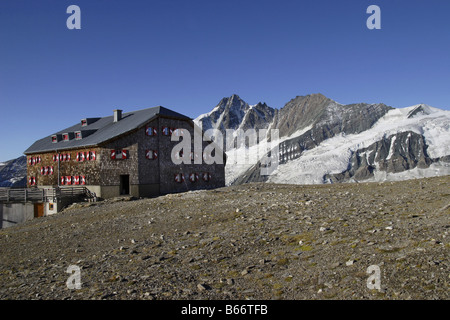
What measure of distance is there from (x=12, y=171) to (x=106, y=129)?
15609 centimetres

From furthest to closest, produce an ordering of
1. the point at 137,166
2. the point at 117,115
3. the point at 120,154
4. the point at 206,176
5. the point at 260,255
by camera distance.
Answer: the point at 117,115 → the point at 206,176 → the point at 120,154 → the point at 137,166 → the point at 260,255

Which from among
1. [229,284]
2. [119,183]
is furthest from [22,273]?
[119,183]

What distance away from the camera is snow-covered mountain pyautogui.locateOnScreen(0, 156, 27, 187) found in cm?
15250

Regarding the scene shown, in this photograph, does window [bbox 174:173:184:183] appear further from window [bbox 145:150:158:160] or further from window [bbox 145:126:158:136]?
window [bbox 145:126:158:136]

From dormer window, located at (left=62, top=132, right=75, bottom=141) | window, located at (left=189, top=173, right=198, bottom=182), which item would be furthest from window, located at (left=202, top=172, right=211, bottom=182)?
dormer window, located at (left=62, top=132, right=75, bottom=141)

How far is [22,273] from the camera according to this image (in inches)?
378

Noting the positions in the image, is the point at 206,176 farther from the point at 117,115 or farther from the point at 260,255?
the point at 260,255

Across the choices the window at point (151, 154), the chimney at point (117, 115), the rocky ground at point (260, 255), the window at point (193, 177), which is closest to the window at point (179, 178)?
the window at point (193, 177)

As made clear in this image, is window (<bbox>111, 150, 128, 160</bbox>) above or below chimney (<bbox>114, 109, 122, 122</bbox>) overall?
below

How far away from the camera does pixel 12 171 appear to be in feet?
555

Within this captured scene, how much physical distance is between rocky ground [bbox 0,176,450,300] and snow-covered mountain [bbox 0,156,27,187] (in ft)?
518

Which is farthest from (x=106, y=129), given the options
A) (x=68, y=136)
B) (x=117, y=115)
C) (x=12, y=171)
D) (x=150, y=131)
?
(x=12, y=171)
